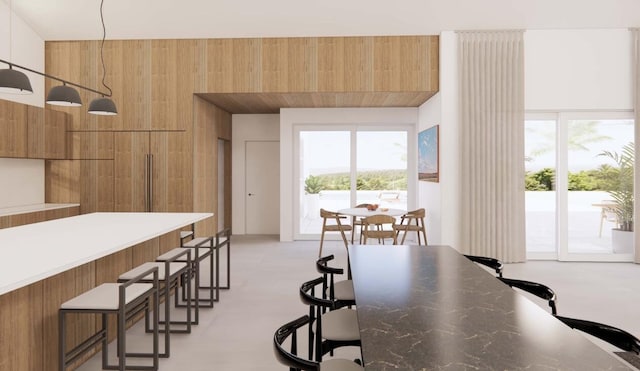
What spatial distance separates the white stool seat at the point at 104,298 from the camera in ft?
7.79

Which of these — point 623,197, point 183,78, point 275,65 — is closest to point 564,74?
point 623,197

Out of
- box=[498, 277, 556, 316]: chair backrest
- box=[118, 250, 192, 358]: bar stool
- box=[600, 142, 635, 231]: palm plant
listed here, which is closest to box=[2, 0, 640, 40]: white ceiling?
box=[600, 142, 635, 231]: palm plant

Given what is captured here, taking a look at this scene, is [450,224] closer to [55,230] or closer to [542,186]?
[542,186]

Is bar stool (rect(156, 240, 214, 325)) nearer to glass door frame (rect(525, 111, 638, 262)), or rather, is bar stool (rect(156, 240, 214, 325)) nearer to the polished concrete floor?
the polished concrete floor

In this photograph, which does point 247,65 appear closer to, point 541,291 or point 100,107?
point 100,107

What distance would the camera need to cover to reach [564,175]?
6348mm

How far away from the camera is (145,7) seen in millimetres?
5867

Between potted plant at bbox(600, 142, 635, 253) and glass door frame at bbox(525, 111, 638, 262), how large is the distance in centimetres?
20

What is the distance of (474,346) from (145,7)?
19.8ft

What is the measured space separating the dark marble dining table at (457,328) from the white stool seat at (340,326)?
0.88ft

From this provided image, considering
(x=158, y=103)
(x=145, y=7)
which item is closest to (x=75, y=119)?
(x=158, y=103)

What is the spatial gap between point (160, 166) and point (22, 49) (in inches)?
95.7

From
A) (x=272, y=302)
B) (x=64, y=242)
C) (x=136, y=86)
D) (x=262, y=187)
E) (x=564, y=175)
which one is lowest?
(x=272, y=302)

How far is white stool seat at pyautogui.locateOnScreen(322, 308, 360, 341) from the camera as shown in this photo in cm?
217
